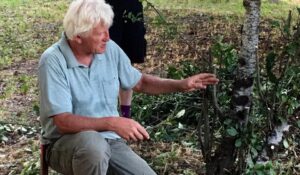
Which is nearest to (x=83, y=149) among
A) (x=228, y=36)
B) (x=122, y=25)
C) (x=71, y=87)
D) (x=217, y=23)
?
(x=71, y=87)

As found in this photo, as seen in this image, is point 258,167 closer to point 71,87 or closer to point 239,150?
point 239,150

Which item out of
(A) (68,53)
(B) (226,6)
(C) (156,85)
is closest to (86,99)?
(A) (68,53)

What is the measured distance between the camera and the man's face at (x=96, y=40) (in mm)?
2729

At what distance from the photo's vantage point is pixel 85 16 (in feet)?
8.77

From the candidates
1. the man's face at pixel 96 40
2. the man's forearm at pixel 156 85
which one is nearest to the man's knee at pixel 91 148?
the man's face at pixel 96 40

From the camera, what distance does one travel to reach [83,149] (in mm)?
2602

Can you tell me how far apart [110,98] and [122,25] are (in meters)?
1.47

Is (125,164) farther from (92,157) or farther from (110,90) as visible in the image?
(110,90)

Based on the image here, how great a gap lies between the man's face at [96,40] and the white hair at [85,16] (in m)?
0.02

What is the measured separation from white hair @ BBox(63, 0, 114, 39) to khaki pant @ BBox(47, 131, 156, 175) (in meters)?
0.49

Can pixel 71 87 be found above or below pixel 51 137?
above

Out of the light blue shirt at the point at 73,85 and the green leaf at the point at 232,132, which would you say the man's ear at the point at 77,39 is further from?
the green leaf at the point at 232,132

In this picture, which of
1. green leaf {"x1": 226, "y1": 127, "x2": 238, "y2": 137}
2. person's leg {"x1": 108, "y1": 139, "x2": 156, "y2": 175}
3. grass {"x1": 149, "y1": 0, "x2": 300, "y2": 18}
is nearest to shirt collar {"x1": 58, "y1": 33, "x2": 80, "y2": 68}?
person's leg {"x1": 108, "y1": 139, "x2": 156, "y2": 175}

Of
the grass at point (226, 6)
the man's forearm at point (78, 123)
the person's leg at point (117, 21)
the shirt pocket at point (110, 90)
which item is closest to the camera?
the man's forearm at point (78, 123)
